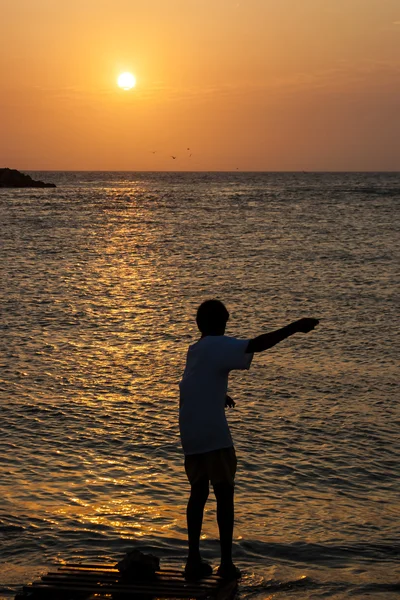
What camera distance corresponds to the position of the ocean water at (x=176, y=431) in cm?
743

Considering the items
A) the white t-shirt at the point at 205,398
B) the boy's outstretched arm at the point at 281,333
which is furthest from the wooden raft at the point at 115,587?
the boy's outstretched arm at the point at 281,333

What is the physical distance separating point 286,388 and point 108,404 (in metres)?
2.83

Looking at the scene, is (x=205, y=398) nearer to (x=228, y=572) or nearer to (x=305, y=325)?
(x=305, y=325)

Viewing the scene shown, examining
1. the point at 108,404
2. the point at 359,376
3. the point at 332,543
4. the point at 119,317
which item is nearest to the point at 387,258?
the point at 119,317

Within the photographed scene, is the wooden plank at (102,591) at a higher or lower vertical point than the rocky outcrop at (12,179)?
lower

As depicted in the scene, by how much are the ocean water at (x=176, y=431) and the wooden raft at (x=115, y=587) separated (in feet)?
1.86

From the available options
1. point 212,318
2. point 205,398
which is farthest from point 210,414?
point 212,318

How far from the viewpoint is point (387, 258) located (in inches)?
1412

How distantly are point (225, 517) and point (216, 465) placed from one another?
0.41 metres

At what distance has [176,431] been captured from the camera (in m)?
11.1

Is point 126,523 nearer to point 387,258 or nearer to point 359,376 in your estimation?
point 359,376

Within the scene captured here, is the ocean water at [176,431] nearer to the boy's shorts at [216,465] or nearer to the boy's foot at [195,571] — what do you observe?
the boy's foot at [195,571]

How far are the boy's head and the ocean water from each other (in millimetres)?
2067

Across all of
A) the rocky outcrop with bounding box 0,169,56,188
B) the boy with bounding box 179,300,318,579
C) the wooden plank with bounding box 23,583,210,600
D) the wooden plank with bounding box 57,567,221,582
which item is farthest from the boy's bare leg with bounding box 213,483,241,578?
the rocky outcrop with bounding box 0,169,56,188
